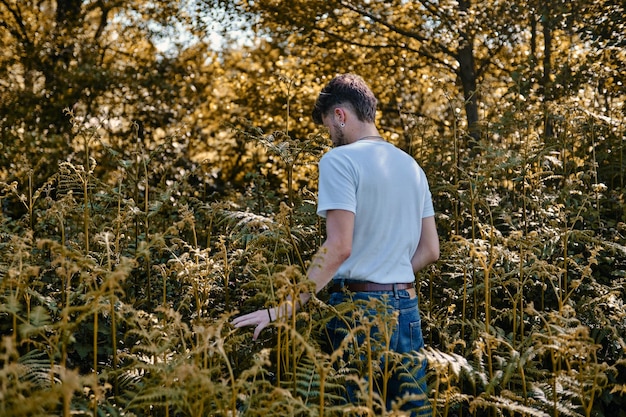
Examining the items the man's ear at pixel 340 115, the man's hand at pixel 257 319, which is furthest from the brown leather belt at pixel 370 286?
the man's ear at pixel 340 115

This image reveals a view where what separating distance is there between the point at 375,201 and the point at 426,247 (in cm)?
55

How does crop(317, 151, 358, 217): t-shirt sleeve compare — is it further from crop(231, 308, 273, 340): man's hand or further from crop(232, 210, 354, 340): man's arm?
crop(231, 308, 273, 340): man's hand

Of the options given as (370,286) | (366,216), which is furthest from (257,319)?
(366,216)

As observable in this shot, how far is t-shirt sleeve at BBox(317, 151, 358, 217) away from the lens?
325cm

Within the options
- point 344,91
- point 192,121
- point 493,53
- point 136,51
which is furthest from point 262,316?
point 136,51

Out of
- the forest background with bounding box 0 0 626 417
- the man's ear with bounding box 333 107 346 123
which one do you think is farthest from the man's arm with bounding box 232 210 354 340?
the man's ear with bounding box 333 107 346 123

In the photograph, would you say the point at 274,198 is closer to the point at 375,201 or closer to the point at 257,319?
the point at 375,201

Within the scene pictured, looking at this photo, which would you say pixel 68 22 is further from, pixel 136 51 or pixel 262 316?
pixel 262 316

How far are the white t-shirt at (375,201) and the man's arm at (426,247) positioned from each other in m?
0.25

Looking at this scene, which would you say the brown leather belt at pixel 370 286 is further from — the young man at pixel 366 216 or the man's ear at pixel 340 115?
the man's ear at pixel 340 115

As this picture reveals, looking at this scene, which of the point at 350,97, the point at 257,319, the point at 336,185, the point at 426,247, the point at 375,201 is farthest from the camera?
the point at 426,247

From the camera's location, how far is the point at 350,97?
3633 millimetres

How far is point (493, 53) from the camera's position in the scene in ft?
35.3

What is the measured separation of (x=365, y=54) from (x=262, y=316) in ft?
31.1
